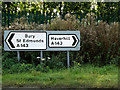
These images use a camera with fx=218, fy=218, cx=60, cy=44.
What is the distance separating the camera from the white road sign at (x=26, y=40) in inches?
272

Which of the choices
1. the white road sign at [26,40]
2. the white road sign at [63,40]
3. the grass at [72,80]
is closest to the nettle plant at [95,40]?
the white road sign at [63,40]

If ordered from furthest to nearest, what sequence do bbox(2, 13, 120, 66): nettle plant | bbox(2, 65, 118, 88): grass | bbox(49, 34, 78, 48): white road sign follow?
bbox(2, 13, 120, 66): nettle plant, bbox(49, 34, 78, 48): white road sign, bbox(2, 65, 118, 88): grass

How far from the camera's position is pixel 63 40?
6906 millimetres

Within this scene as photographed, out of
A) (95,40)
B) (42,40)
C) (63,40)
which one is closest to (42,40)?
(42,40)

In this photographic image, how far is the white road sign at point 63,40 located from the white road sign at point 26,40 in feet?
0.85

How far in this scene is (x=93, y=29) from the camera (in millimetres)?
7742

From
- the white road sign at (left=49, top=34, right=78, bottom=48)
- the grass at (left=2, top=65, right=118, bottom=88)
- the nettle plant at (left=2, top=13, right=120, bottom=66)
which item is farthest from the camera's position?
the nettle plant at (left=2, top=13, right=120, bottom=66)

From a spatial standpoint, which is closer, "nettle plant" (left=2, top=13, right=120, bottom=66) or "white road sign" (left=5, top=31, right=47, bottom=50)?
"white road sign" (left=5, top=31, right=47, bottom=50)

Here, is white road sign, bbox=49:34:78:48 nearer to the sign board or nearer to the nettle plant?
the sign board

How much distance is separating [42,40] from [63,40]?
0.67 meters

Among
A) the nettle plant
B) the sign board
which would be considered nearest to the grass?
the sign board

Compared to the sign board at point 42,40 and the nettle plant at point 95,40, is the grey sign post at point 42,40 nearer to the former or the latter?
the sign board at point 42,40

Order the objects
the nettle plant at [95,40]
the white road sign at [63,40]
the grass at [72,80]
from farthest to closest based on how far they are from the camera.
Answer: the nettle plant at [95,40] → the white road sign at [63,40] → the grass at [72,80]

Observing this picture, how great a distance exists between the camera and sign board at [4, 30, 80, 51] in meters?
6.91
